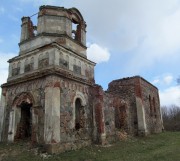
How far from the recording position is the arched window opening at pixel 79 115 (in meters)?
10.4

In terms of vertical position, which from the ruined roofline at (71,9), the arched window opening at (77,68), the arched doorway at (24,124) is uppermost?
the ruined roofline at (71,9)

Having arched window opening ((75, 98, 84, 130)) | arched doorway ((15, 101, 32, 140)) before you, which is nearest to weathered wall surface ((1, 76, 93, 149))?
arched window opening ((75, 98, 84, 130))

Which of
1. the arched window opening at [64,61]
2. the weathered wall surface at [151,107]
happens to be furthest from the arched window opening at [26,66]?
the weathered wall surface at [151,107]

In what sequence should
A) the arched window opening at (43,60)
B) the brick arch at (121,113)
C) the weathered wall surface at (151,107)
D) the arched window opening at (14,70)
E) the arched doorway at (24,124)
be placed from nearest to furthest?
the arched window opening at (43,60) < the arched doorway at (24,124) < the arched window opening at (14,70) < the brick arch at (121,113) < the weathered wall surface at (151,107)

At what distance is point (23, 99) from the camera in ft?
33.0

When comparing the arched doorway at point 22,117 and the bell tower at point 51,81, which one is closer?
the bell tower at point 51,81

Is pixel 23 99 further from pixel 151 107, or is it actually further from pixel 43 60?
pixel 151 107

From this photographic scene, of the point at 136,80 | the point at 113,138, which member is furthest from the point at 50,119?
the point at 136,80

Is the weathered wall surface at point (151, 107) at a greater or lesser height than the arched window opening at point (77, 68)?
lesser

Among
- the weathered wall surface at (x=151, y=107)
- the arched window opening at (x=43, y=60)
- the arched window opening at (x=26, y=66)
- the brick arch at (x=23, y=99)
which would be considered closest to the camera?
the brick arch at (x=23, y=99)

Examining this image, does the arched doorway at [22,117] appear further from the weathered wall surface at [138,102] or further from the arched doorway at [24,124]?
the weathered wall surface at [138,102]

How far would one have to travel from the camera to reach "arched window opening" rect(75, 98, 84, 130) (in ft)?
34.1

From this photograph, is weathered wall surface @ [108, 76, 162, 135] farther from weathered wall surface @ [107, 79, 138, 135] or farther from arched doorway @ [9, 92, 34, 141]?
arched doorway @ [9, 92, 34, 141]

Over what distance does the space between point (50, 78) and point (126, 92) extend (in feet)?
27.1
